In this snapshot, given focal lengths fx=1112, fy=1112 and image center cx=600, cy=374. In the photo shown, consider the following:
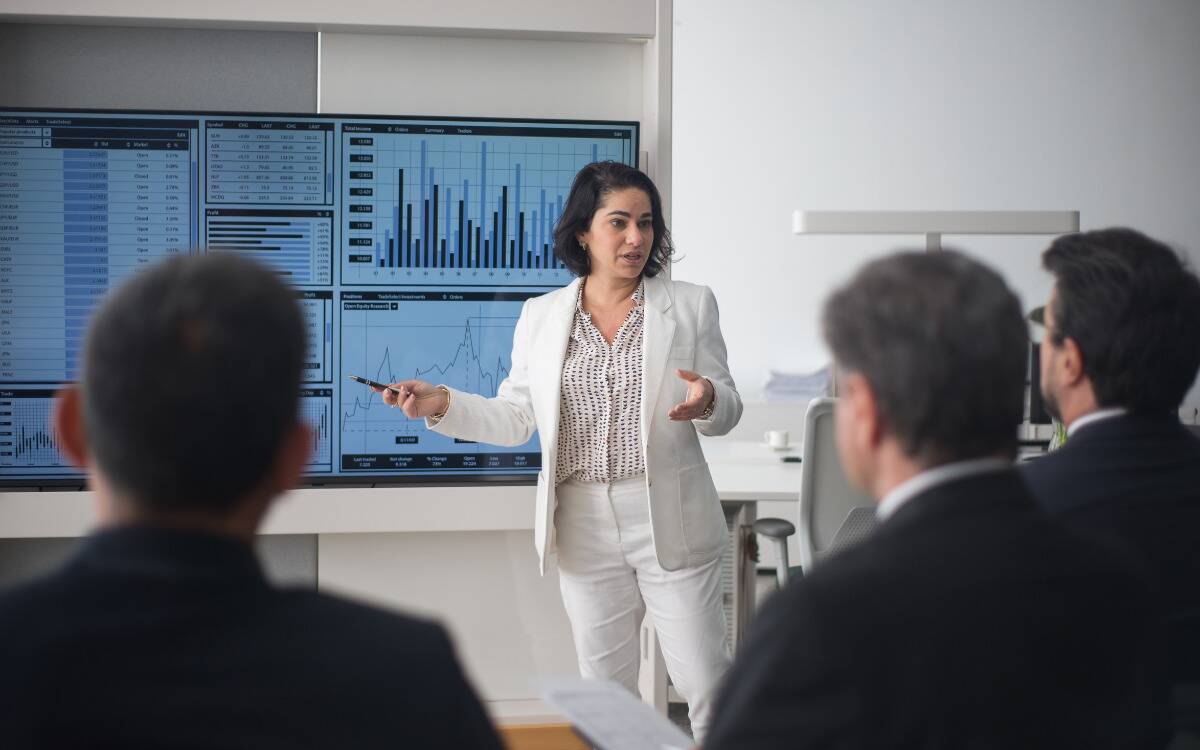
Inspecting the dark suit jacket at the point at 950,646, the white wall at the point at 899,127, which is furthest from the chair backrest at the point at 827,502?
the white wall at the point at 899,127

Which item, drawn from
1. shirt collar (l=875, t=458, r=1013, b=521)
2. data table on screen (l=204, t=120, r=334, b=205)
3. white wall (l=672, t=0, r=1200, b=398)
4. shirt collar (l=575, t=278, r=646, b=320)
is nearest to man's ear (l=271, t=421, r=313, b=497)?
shirt collar (l=875, t=458, r=1013, b=521)

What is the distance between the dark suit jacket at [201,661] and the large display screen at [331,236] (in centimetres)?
224

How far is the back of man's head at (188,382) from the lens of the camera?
0.79 meters

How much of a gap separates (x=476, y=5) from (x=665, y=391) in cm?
121

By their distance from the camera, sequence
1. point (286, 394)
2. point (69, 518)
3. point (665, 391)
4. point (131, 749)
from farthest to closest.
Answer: point (69, 518) < point (665, 391) < point (286, 394) < point (131, 749)

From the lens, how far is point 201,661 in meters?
0.73

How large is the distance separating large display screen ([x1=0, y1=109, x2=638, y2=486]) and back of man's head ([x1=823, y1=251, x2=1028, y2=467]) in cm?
214

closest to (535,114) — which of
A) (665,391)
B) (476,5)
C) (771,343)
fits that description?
(476,5)

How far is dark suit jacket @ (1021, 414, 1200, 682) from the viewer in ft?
3.98

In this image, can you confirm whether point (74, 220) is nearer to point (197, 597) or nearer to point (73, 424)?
point (73, 424)

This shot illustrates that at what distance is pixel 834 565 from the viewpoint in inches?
35.9

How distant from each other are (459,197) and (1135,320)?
202 centimetres

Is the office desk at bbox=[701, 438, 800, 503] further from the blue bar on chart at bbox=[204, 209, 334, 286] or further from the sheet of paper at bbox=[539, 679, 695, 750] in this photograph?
the sheet of paper at bbox=[539, 679, 695, 750]

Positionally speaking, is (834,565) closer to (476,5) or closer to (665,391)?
(665,391)
